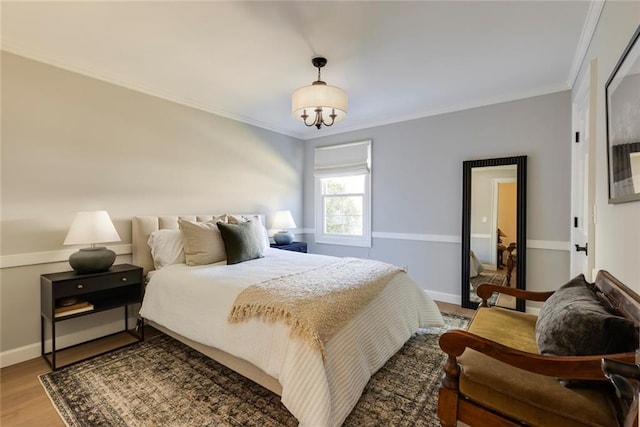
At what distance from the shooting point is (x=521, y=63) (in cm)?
258

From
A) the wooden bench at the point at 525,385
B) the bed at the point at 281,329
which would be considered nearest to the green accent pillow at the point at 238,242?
the bed at the point at 281,329

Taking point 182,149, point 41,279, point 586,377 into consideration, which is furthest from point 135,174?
point 586,377

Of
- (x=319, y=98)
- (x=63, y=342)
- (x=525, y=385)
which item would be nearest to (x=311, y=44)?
(x=319, y=98)

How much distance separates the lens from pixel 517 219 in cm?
321

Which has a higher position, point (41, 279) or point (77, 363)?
point (41, 279)

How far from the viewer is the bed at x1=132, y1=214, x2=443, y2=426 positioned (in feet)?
5.01

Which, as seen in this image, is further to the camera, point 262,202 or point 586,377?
point 262,202

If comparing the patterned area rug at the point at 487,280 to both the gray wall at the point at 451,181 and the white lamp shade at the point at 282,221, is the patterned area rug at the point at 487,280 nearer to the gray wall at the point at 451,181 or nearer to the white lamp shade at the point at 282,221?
the gray wall at the point at 451,181

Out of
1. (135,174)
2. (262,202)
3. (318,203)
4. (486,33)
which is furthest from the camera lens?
(318,203)

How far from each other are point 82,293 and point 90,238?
18.0 inches

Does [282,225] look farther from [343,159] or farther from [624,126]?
[624,126]

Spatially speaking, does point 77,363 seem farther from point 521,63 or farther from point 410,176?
point 521,63

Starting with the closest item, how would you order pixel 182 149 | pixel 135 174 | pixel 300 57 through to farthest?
pixel 300 57, pixel 135 174, pixel 182 149

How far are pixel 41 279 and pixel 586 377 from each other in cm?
357
